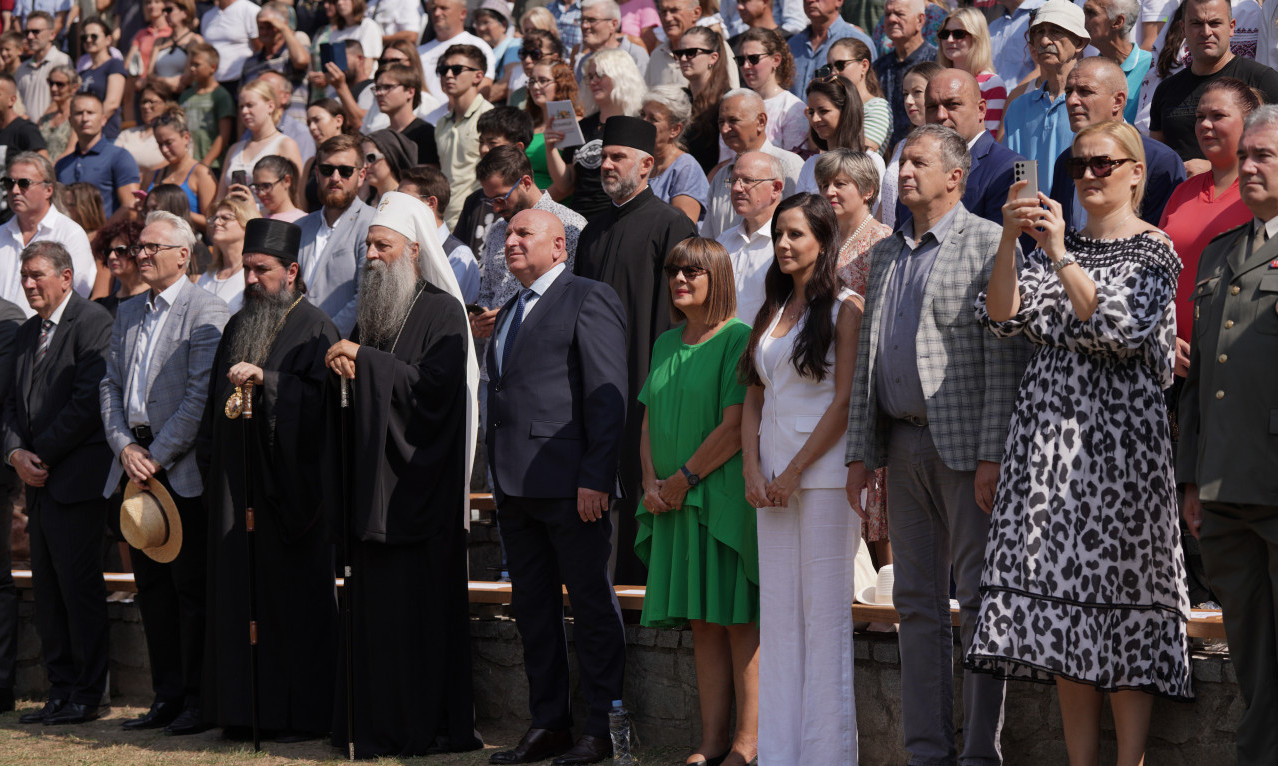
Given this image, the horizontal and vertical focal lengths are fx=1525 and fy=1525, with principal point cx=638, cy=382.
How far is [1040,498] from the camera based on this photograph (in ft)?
16.6

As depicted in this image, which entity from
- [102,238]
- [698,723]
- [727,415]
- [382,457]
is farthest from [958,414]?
[102,238]

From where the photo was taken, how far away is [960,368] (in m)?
5.48

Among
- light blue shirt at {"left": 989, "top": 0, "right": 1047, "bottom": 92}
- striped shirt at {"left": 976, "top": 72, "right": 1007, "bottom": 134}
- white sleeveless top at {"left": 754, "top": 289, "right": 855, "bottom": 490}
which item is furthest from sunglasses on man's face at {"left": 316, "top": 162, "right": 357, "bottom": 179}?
light blue shirt at {"left": 989, "top": 0, "right": 1047, "bottom": 92}

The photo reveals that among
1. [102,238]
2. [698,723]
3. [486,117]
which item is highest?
[486,117]

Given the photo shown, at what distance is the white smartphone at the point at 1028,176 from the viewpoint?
505cm

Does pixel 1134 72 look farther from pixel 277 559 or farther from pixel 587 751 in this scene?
pixel 277 559

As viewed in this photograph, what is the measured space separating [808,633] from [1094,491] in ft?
4.45

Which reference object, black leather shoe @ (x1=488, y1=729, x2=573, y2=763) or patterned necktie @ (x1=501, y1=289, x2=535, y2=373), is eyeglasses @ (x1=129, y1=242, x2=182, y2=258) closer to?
patterned necktie @ (x1=501, y1=289, x2=535, y2=373)

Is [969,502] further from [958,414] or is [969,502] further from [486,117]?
[486,117]

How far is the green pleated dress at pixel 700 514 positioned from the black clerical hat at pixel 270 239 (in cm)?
240

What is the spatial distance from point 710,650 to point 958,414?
64.9 inches

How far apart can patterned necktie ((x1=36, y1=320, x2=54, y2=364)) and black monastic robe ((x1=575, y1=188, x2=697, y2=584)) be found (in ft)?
10.9

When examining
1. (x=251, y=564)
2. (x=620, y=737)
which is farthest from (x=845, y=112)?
(x=251, y=564)

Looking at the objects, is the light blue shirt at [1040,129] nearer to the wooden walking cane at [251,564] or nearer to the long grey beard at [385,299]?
the long grey beard at [385,299]
